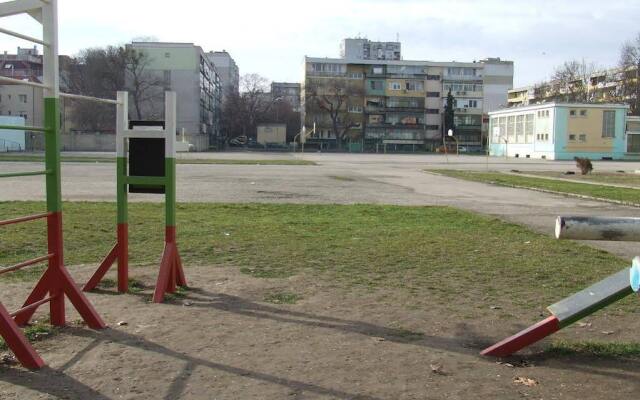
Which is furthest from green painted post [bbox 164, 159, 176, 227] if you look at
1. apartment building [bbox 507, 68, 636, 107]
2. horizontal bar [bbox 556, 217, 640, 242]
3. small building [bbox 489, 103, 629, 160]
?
apartment building [bbox 507, 68, 636, 107]

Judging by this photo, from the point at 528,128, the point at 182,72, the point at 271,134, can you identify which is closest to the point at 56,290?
the point at 528,128

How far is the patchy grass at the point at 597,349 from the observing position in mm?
4727

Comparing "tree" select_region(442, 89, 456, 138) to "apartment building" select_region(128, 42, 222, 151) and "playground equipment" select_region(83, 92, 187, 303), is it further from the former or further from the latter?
"playground equipment" select_region(83, 92, 187, 303)

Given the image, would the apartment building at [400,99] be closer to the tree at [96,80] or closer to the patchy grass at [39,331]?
the tree at [96,80]

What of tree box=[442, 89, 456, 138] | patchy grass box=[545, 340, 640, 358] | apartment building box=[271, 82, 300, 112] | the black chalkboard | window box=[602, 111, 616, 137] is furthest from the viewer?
apartment building box=[271, 82, 300, 112]

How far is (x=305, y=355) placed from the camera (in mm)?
4664

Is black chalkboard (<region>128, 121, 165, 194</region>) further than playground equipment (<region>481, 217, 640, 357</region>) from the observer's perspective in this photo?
Yes

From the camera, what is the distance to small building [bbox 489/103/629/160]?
74.6m

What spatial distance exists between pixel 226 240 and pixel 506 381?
21.2ft

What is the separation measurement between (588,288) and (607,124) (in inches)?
3164

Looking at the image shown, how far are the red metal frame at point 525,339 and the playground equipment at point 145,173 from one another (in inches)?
129

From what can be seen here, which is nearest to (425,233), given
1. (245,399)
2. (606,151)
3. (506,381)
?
(506,381)

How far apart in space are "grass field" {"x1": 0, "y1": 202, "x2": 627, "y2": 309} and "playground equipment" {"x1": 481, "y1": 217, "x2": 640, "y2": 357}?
1.60 metres

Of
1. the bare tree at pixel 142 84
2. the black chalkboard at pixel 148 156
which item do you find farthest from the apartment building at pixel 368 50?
the black chalkboard at pixel 148 156
